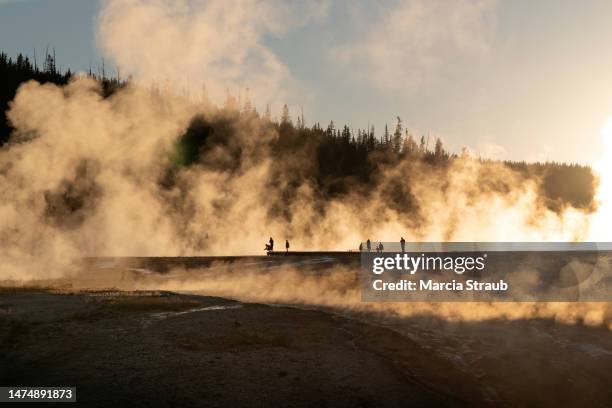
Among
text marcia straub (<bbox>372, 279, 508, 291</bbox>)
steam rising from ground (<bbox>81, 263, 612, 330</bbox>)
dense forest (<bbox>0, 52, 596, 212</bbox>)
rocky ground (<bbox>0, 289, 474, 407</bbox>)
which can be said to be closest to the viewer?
rocky ground (<bbox>0, 289, 474, 407</bbox>)

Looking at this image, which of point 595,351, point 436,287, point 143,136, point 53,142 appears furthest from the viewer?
point 143,136

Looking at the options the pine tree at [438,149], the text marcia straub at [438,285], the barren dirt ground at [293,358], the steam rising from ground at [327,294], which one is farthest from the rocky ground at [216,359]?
the pine tree at [438,149]

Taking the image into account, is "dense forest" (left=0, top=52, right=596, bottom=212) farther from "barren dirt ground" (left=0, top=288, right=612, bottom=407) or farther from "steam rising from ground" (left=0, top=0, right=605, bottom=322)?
"barren dirt ground" (left=0, top=288, right=612, bottom=407)

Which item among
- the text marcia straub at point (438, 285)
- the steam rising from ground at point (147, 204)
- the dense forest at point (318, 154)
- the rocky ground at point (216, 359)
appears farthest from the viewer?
the dense forest at point (318, 154)

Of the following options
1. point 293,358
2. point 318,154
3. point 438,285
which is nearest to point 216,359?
point 293,358

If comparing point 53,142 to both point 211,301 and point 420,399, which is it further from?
point 420,399

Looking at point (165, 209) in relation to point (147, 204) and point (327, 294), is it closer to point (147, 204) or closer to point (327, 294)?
point (147, 204)

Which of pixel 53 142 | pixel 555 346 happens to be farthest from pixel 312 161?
pixel 555 346

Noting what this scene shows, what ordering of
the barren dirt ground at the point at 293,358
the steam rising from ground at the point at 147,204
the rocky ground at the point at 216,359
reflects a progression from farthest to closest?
the steam rising from ground at the point at 147,204 < the barren dirt ground at the point at 293,358 < the rocky ground at the point at 216,359

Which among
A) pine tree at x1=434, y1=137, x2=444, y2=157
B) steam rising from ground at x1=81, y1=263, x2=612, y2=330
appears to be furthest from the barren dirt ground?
pine tree at x1=434, y1=137, x2=444, y2=157

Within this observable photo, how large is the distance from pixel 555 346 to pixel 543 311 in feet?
16.2

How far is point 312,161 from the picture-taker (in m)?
103

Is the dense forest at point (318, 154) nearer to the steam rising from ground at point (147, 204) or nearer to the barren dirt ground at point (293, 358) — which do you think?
the steam rising from ground at point (147, 204)

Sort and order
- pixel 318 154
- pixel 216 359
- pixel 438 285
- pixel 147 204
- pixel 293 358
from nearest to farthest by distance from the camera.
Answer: pixel 216 359 < pixel 293 358 < pixel 438 285 < pixel 147 204 < pixel 318 154
